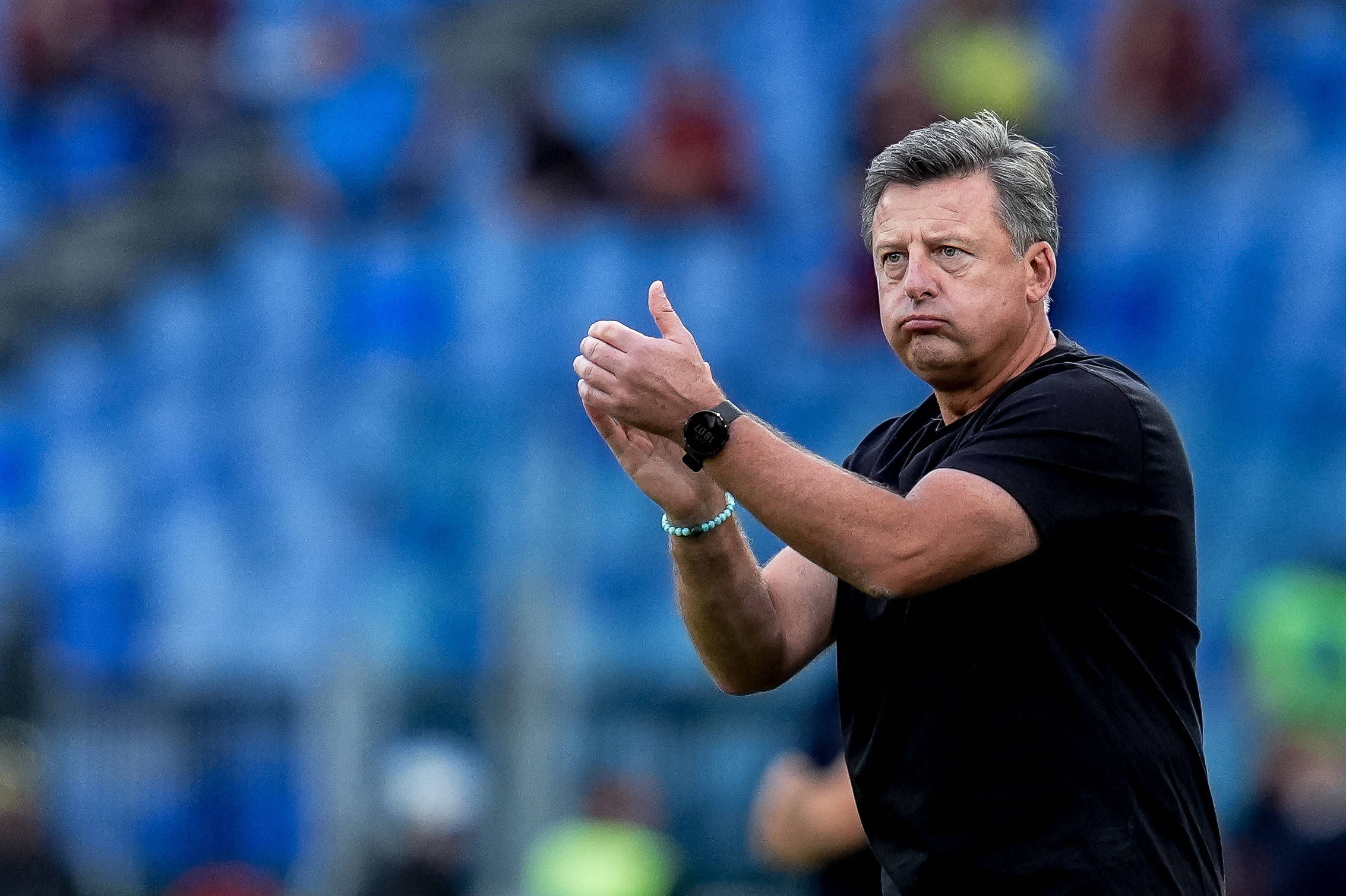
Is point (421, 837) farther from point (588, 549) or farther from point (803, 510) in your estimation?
point (803, 510)

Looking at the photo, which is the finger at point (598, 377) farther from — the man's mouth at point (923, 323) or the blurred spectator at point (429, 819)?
the blurred spectator at point (429, 819)

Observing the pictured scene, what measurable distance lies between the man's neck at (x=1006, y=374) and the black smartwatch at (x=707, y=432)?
471mm

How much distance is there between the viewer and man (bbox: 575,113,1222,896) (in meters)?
2.81

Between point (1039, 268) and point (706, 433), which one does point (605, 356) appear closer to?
point (706, 433)

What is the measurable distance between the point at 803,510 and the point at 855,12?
776 centimetres

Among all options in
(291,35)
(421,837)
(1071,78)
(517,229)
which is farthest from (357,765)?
(1071,78)

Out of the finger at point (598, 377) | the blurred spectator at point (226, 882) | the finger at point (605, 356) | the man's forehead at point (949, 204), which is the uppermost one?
the man's forehead at point (949, 204)

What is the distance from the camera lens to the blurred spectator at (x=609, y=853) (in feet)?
28.5

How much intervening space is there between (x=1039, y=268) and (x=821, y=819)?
2.06 metres

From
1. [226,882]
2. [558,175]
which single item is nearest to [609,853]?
[226,882]

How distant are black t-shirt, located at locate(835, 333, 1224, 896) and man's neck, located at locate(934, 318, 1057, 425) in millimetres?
86

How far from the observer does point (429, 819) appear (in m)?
8.94

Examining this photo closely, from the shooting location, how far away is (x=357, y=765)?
9586 mm

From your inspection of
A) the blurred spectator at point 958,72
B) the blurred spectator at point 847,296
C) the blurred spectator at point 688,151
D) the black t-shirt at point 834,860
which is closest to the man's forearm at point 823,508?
the black t-shirt at point 834,860
